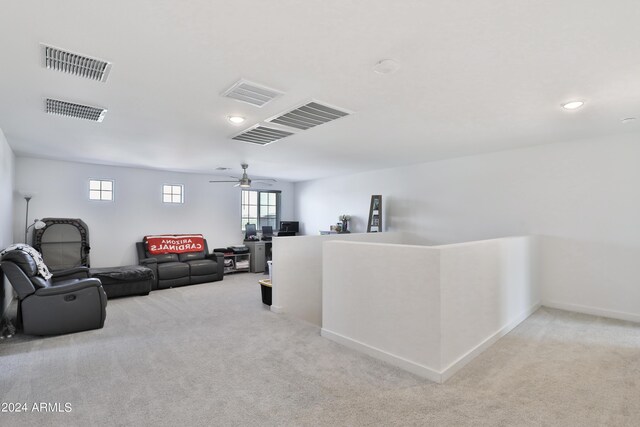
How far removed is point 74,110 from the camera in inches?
130

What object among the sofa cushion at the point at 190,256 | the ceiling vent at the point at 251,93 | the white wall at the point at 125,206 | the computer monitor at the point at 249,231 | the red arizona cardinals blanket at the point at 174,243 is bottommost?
the sofa cushion at the point at 190,256

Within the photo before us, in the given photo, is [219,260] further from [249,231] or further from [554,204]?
[554,204]

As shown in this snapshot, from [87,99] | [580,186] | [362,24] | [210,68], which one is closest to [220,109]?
[210,68]

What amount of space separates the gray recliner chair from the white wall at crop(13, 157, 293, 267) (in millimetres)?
2796

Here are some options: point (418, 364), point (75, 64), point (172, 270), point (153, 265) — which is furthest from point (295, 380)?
point (153, 265)

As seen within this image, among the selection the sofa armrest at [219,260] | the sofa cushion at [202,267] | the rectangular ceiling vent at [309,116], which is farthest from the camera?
the sofa armrest at [219,260]

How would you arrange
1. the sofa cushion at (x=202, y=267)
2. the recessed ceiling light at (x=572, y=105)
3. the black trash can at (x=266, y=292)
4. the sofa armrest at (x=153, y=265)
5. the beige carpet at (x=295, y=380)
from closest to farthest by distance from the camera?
1. the beige carpet at (x=295, y=380)
2. the recessed ceiling light at (x=572, y=105)
3. the black trash can at (x=266, y=292)
4. the sofa armrest at (x=153, y=265)
5. the sofa cushion at (x=202, y=267)

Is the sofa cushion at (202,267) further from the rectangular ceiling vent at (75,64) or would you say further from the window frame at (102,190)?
the rectangular ceiling vent at (75,64)

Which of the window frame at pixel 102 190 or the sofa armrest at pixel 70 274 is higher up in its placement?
the window frame at pixel 102 190

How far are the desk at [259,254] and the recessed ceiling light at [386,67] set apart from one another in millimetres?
6112

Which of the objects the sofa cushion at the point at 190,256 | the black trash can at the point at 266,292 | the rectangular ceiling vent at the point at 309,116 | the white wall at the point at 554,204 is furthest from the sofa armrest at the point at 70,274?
the white wall at the point at 554,204

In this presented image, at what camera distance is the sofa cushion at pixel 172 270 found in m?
6.19

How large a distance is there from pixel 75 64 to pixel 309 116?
2.04m

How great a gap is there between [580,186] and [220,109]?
4.87 metres
